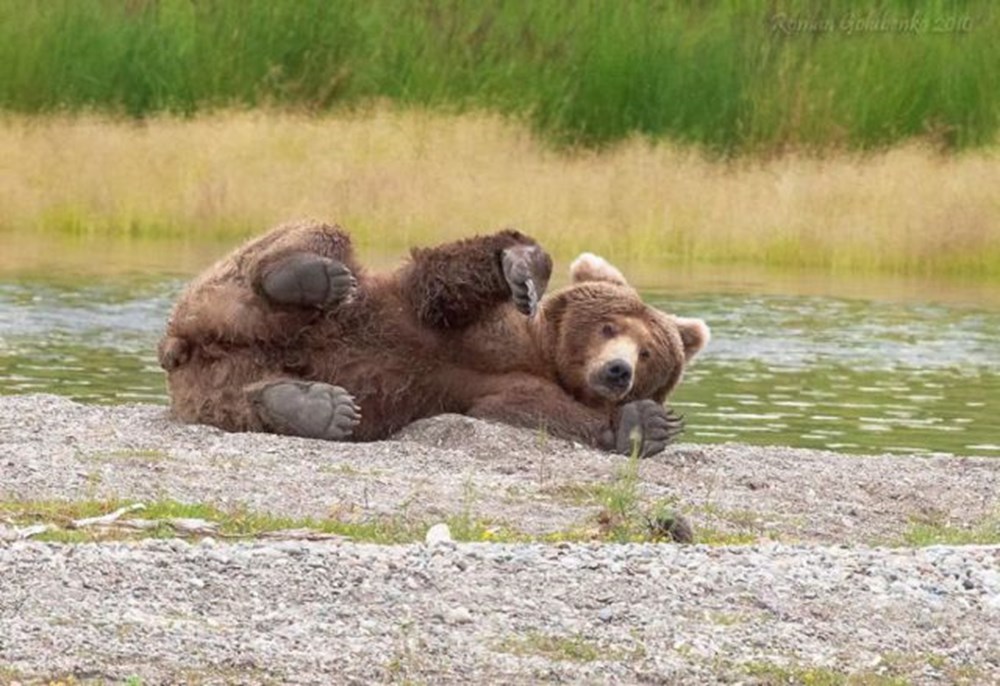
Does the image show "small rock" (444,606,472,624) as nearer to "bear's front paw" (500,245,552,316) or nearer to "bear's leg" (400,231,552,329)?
"bear's front paw" (500,245,552,316)

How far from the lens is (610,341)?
988 cm

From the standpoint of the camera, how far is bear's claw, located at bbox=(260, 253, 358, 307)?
963cm

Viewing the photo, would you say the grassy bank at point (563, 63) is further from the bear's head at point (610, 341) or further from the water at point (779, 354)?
the bear's head at point (610, 341)

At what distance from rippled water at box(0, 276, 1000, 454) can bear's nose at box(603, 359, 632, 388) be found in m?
2.40

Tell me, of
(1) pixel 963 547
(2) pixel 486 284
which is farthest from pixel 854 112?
(1) pixel 963 547

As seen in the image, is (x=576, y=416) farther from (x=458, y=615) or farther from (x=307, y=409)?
(x=458, y=615)

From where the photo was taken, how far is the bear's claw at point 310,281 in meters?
9.63

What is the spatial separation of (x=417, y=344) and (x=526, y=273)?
711 mm

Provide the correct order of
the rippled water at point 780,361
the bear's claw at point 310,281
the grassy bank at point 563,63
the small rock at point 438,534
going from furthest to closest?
the grassy bank at point 563,63, the rippled water at point 780,361, the bear's claw at point 310,281, the small rock at point 438,534

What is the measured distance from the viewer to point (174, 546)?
6.57 m

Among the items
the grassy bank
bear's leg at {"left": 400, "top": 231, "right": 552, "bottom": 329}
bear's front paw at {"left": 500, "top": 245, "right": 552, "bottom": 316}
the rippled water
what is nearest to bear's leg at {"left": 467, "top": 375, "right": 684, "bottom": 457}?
bear's leg at {"left": 400, "top": 231, "right": 552, "bottom": 329}

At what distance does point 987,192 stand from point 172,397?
43.0ft

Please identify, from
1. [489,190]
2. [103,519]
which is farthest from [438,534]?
[489,190]

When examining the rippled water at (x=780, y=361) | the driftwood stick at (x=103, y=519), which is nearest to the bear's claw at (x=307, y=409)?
the driftwood stick at (x=103, y=519)
